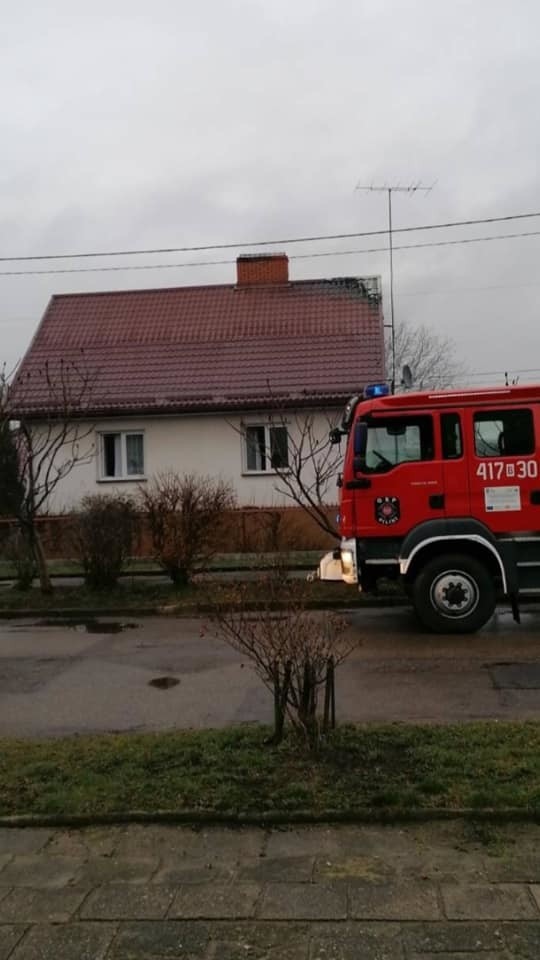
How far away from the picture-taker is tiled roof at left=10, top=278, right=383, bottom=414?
21234mm

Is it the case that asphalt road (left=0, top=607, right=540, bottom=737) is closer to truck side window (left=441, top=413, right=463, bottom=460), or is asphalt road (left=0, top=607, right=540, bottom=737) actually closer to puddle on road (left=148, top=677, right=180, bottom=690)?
puddle on road (left=148, top=677, right=180, bottom=690)

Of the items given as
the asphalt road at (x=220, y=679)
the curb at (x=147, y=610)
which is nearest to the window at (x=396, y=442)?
the asphalt road at (x=220, y=679)

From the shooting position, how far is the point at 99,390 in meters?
21.8

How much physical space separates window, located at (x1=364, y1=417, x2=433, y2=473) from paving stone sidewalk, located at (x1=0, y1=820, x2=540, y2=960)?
21.2ft

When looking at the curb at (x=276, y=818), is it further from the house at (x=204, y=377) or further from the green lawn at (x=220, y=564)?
the house at (x=204, y=377)

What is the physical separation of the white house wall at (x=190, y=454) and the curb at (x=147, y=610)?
24.3ft

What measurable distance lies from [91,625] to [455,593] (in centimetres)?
536

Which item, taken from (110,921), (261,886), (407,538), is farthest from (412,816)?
(407,538)

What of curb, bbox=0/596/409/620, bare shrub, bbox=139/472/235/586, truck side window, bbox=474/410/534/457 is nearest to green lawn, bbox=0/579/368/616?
curb, bbox=0/596/409/620

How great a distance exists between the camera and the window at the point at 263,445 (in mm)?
20750

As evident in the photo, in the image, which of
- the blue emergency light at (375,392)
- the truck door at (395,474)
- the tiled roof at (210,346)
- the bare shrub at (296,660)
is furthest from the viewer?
the tiled roof at (210,346)

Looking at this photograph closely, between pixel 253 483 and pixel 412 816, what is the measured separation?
16821 mm

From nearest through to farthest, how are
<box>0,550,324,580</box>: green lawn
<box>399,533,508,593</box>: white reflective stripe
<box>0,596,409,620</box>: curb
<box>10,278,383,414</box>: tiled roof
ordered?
<box>399,533,508,593</box>: white reflective stripe < <box>0,596,409,620</box>: curb < <box>0,550,324,580</box>: green lawn < <box>10,278,383,414</box>: tiled roof

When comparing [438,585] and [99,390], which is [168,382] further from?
[438,585]
